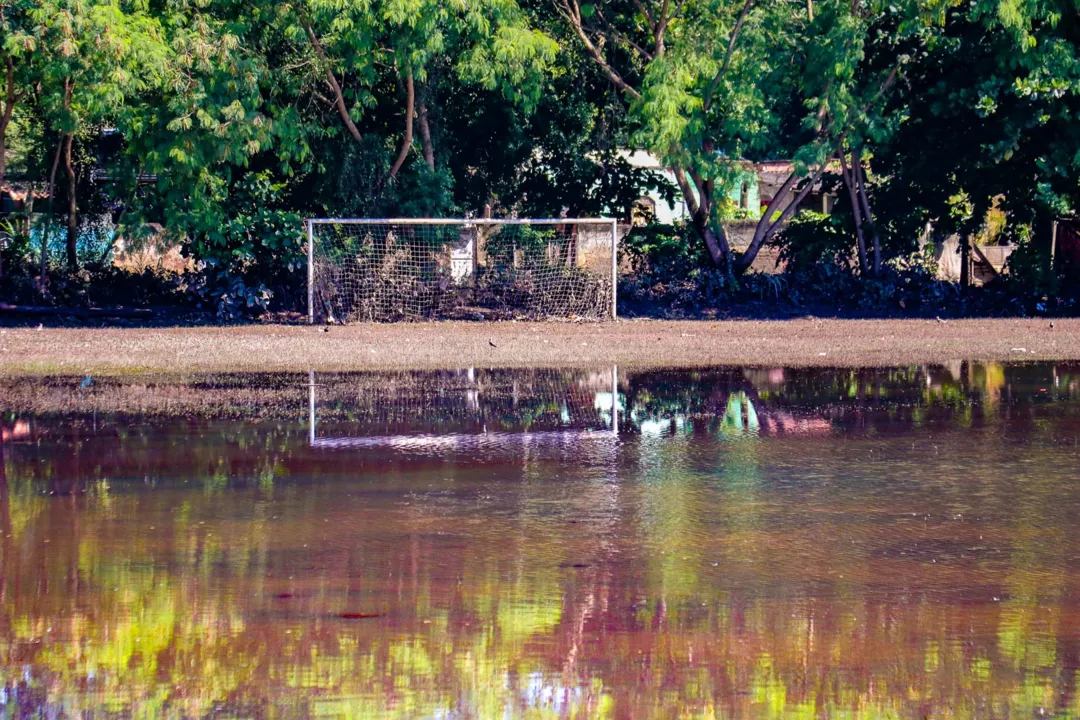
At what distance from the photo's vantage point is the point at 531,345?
18.2 metres

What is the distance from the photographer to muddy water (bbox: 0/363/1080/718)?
493 centimetres

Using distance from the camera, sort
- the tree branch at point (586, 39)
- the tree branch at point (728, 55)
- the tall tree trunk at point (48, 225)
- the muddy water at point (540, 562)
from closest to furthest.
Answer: the muddy water at point (540, 562), the tree branch at point (728, 55), the tall tree trunk at point (48, 225), the tree branch at point (586, 39)

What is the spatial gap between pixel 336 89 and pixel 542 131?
483 centimetres

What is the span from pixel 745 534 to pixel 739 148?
16852mm

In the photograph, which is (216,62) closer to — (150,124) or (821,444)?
(150,124)

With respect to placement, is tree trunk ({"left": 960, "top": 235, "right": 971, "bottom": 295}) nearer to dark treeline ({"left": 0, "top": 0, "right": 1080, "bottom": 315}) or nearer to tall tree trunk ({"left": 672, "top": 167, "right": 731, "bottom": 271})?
dark treeline ({"left": 0, "top": 0, "right": 1080, "bottom": 315})

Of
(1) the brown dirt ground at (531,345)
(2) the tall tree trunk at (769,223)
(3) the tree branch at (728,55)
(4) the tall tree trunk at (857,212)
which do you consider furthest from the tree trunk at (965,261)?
(3) the tree branch at (728,55)

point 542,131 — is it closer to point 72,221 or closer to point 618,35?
point 618,35

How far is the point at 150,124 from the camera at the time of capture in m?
20.6

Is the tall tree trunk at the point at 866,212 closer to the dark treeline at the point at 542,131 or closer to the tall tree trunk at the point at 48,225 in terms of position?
the dark treeline at the point at 542,131

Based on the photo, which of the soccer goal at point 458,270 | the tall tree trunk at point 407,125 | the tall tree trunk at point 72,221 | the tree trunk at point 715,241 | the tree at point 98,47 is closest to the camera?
the tree at point 98,47

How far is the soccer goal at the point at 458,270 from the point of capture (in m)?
22.4

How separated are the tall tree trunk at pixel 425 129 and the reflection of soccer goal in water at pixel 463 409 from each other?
952 centimetres

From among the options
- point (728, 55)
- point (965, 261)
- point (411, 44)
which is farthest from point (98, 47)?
point (965, 261)
